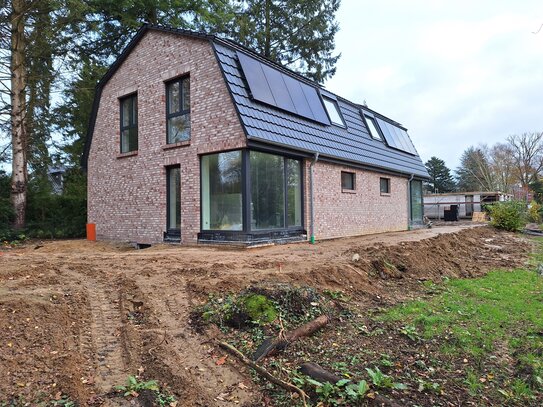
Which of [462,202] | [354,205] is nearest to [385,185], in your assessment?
[354,205]

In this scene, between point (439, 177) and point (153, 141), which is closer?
point (153, 141)

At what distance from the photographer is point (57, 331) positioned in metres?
3.63

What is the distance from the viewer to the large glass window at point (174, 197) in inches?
415

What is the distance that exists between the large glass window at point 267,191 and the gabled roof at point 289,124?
1.57 ft

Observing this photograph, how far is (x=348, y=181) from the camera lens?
12.9m

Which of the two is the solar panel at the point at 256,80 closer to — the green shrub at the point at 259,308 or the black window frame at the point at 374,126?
the green shrub at the point at 259,308

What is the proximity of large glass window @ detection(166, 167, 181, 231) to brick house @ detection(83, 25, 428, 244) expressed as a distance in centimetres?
3

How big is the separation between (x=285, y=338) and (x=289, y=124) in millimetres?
7512

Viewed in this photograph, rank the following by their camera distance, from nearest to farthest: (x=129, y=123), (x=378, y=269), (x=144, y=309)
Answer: (x=144, y=309) < (x=378, y=269) < (x=129, y=123)

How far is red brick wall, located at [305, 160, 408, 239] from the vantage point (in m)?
11.2

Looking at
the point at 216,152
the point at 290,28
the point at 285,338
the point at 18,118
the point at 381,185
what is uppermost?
the point at 290,28

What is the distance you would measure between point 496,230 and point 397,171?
218 inches

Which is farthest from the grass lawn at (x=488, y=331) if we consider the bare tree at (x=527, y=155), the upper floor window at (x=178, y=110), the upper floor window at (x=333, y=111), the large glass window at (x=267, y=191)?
the bare tree at (x=527, y=155)

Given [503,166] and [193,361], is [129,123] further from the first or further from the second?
[503,166]
